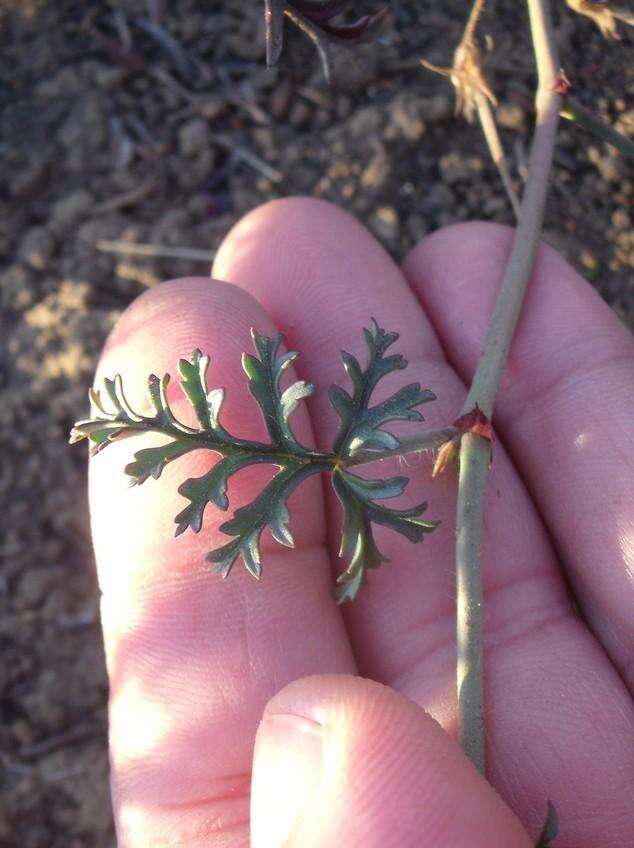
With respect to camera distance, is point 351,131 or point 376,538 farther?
point 351,131

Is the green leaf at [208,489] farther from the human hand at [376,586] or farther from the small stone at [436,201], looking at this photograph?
the small stone at [436,201]

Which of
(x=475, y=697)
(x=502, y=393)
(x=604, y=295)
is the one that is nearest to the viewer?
(x=475, y=697)

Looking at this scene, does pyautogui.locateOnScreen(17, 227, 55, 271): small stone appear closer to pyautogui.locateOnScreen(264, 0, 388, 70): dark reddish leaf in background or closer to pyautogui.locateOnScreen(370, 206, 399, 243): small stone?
pyautogui.locateOnScreen(370, 206, 399, 243): small stone

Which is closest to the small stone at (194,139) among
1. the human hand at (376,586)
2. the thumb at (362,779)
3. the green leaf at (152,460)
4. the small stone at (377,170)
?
the small stone at (377,170)

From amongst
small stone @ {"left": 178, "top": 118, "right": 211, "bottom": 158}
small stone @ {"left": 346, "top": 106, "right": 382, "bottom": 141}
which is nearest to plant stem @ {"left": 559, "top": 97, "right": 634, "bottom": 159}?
small stone @ {"left": 346, "top": 106, "right": 382, "bottom": 141}

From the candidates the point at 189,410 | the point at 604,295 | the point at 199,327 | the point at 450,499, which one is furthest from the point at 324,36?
the point at 604,295

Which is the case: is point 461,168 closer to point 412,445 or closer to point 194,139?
point 194,139

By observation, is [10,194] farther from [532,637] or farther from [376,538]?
[532,637]
